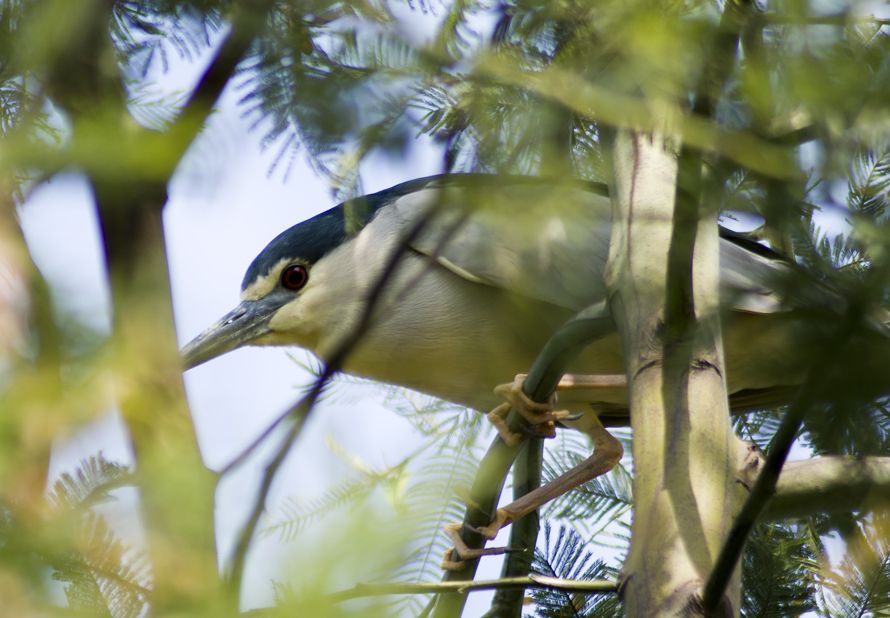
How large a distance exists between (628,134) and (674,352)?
0.66 meters

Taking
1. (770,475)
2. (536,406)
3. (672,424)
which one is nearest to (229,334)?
(536,406)

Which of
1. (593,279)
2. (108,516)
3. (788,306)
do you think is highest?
(593,279)

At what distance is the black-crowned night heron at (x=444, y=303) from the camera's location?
125 inches

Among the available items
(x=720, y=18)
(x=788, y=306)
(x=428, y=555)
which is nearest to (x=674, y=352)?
(x=428, y=555)

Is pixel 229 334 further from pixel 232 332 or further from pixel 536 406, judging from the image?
pixel 536 406

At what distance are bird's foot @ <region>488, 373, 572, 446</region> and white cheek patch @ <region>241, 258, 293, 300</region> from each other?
1002 millimetres

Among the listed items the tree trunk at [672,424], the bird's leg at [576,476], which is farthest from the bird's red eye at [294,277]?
the tree trunk at [672,424]

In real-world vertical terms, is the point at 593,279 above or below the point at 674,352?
above

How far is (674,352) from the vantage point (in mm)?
1948

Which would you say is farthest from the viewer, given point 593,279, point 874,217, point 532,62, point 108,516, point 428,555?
point 593,279

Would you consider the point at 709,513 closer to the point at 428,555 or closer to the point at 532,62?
the point at 428,555

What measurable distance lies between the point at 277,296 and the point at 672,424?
187cm

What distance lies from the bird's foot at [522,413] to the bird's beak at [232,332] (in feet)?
3.15

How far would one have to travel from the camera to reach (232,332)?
3441mm
